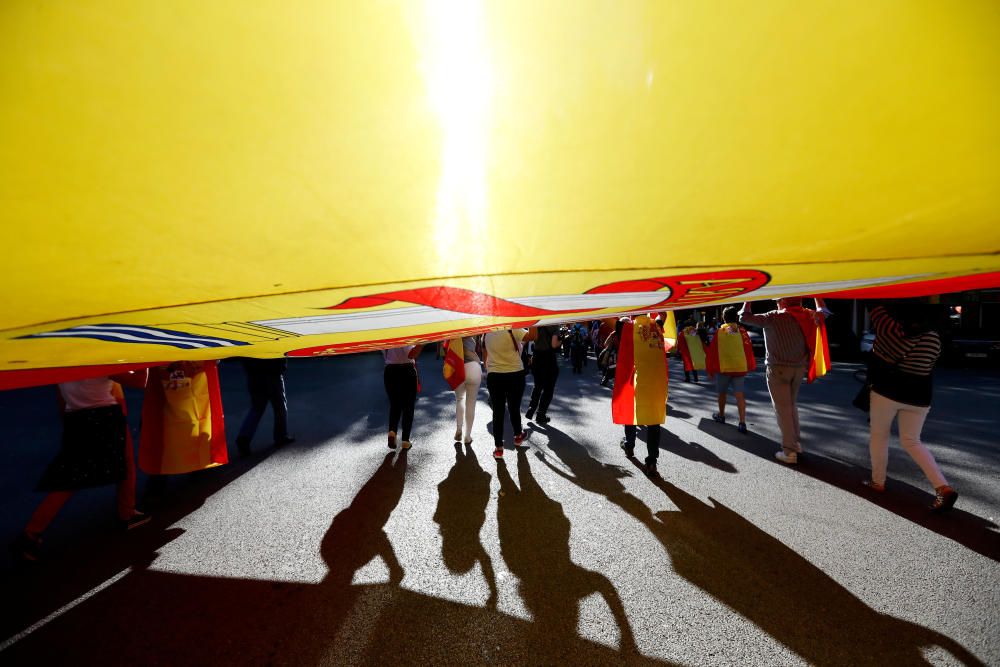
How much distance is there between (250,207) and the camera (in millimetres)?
500

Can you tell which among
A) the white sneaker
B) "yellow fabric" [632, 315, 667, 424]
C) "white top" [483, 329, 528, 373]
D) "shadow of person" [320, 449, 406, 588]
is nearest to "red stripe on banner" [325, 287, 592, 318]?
"shadow of person" [320, 449, 406, 588]

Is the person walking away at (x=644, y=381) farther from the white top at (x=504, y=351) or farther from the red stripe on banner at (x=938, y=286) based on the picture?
the red stripe on banner at (x=938, y=286)

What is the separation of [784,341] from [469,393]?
3.33 metres

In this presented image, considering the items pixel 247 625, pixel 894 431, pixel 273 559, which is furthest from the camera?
pixel 894 431

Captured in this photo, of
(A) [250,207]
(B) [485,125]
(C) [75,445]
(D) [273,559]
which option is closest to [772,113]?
(B) [485,125]

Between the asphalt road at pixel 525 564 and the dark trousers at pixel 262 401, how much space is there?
46 centimetres

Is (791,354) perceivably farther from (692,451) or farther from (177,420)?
(177,420)

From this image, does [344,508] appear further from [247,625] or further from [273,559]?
[247,625]

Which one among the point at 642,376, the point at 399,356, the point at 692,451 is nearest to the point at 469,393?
the point at 399,356

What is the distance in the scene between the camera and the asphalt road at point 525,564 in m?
2.04

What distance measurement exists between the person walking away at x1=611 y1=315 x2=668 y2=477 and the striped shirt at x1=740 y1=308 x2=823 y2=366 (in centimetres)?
110

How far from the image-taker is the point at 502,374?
463 centimetres

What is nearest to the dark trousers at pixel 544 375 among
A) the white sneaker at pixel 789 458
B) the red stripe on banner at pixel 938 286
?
the white sneaker at pixel 789 458

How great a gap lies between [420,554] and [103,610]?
171 centimetres
